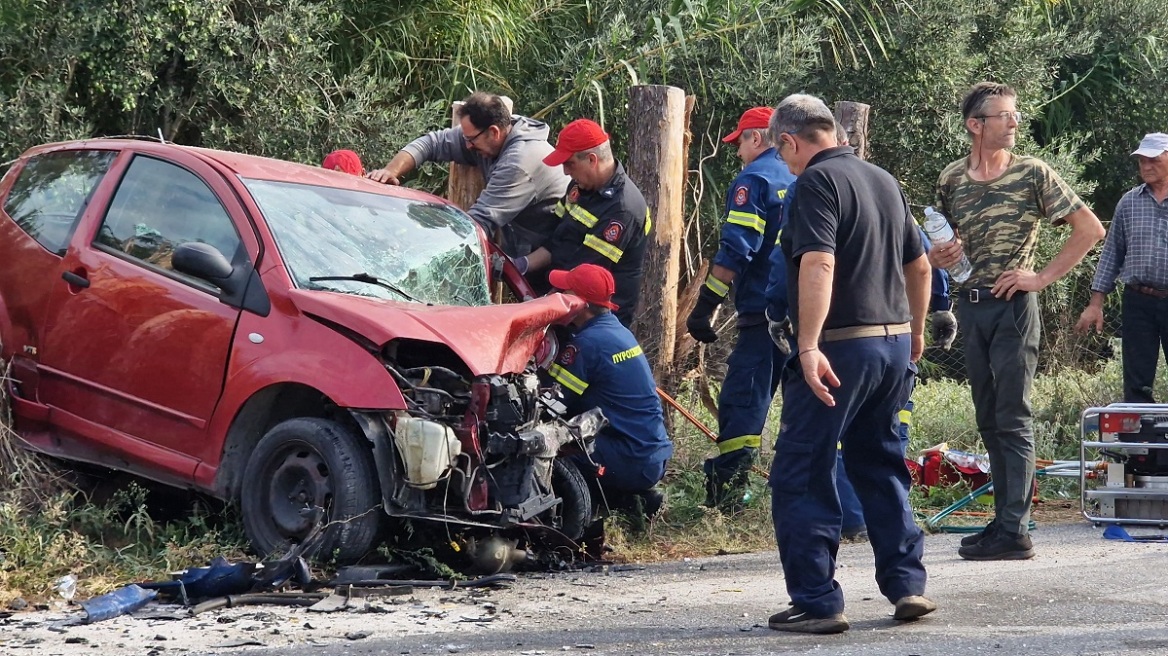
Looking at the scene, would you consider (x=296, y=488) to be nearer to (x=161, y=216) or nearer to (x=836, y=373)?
(x=161, y=216)

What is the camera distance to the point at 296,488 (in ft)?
19.0

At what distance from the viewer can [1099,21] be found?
14938 mm

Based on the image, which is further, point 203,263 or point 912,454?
point 912,454

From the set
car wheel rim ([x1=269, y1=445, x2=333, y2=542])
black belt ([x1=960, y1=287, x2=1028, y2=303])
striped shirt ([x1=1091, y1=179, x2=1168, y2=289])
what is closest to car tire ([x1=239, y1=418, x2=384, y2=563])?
car wheel rim ([x1=269, y1=445, x2=333, y2=542])

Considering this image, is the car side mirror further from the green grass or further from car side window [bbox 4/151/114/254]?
the green grass

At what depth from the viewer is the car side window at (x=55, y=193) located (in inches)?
261

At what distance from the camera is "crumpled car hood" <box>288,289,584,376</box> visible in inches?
224

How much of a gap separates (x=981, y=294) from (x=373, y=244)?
278 centimetres

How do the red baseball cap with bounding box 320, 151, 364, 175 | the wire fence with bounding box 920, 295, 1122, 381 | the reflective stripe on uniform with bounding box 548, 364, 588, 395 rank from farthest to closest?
the wire fence with bounding box 920, 295, 1122, 381 → the red baseball cap with bounding box 320, 151, 364, 175 → the reflective stripe on uniform with bounding box 548, 364, 588, 395

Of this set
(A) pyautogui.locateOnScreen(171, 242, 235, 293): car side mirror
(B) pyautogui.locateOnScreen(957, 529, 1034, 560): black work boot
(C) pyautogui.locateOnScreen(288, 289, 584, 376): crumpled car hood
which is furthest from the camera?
(B) pyautogui.locateOnScreen(957, 529, 1034, 560): black work boot

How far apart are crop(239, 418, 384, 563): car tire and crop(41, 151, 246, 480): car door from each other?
1.32 feet

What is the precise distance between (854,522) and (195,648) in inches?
148

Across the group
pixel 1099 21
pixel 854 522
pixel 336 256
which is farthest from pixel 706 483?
pixel 1099 21

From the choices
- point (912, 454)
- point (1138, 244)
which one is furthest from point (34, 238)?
point (1138, 244)
